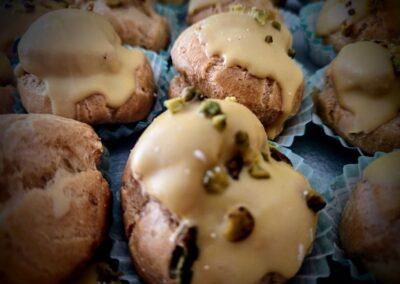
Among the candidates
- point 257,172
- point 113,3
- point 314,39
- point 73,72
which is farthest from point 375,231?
point 113,3

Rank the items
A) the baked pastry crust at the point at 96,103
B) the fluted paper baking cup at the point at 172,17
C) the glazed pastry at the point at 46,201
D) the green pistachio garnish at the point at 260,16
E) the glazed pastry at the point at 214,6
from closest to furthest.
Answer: the glazed pastry at the point at 46,201
the baked pastry crust at the point at 96,103
the green pistachio garnish at the point at 260,16
the glazed pastry at the point at 214,6
the fluted paper baking cup at the point at 172,17

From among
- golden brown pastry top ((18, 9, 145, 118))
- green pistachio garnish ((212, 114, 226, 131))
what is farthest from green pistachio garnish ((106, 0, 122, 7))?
green pistachio garnish ((212, 114, 226, 131))

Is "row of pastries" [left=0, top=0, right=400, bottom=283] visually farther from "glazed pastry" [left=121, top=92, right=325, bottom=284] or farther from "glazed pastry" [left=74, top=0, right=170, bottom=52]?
"glazed pastry" [left=74, top=0, right=170, bottom=52]

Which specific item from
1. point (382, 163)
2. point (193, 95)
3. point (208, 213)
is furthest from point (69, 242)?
point (382, 163)

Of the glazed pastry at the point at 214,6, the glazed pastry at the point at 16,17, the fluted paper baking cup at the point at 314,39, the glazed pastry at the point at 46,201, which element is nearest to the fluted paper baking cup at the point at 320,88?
the fluted paper baking cup at the point at 314,39

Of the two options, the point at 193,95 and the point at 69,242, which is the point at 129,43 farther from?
the point at 69,242

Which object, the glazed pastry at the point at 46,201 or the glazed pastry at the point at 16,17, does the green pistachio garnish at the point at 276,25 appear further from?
the glazed pastry at the point at 16,17
